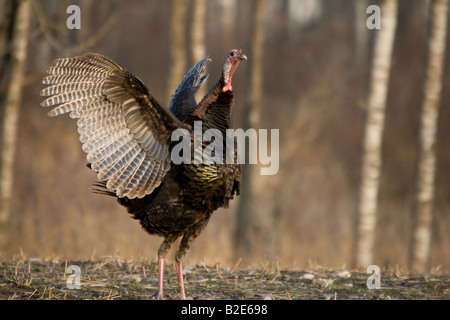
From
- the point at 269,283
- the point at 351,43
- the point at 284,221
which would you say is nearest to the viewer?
the point at 269,283

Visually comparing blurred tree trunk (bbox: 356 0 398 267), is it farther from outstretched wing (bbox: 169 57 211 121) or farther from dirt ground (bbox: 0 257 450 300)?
outstretched wing (bbox: 169 57 211 121)

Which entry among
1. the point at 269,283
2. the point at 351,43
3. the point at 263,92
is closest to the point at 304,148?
the point at 263,92

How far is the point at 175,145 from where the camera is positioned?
14.4ft

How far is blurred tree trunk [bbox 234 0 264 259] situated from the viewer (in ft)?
33.2

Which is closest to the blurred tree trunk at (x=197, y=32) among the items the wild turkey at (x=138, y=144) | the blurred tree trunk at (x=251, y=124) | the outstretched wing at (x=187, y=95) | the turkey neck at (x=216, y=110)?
the blurred tree trunk at (x=251, y=124)

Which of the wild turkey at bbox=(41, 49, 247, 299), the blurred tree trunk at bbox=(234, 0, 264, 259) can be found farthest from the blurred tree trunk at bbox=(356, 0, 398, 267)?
the wild turkey at bbox=(41, 49, 247, 299)

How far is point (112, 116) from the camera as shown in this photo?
4.30 metres

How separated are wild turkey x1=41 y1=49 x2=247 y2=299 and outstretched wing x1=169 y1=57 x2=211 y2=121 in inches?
27.2

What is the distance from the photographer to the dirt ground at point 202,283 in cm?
444

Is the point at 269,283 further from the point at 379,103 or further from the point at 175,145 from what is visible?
the point at 379,103

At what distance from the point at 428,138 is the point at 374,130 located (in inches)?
42.1

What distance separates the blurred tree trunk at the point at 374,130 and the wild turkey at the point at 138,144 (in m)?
5.01

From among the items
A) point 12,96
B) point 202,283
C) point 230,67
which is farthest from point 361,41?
point 202,283

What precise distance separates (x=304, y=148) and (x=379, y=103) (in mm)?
6609
